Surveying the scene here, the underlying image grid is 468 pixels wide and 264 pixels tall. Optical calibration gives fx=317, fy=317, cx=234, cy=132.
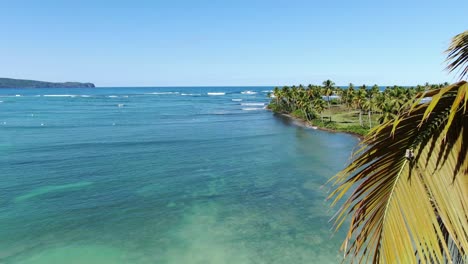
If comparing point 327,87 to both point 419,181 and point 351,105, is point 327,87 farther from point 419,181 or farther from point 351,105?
point 419,181

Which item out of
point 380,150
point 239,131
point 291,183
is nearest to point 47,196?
point 291,183

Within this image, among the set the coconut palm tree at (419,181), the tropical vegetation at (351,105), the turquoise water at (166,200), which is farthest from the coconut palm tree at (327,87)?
the coconut palm tree at (419,181)

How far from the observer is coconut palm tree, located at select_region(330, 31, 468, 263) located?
229 centimetres

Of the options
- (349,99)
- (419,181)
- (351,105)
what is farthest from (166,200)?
(351,105)

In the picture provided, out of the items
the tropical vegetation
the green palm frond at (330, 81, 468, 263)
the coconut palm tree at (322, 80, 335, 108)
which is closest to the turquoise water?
the tropical vegetation

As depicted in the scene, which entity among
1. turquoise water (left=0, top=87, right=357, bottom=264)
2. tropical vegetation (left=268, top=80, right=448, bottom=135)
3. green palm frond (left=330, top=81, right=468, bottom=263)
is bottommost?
turquoise water (left=0, top=87, right=357, bottom=264)

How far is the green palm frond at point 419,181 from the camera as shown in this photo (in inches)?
90.0

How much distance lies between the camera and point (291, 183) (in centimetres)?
3538

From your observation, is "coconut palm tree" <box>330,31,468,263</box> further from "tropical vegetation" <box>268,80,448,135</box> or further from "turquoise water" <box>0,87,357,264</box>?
"tropical vegetation" <box>268,80,448,135</box>

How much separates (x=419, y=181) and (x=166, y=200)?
1196 inches

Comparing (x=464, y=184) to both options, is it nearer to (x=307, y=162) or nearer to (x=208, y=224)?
(x=208, y=224)

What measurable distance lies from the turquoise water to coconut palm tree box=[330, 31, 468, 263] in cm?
1960

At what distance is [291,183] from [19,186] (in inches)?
1168

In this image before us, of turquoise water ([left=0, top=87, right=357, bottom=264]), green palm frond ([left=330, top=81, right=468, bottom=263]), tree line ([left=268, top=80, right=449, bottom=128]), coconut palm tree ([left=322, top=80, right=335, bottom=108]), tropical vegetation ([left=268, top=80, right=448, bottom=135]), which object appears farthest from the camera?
coconut palm tree ([left=322, top=80, right=335, bottom=108])
